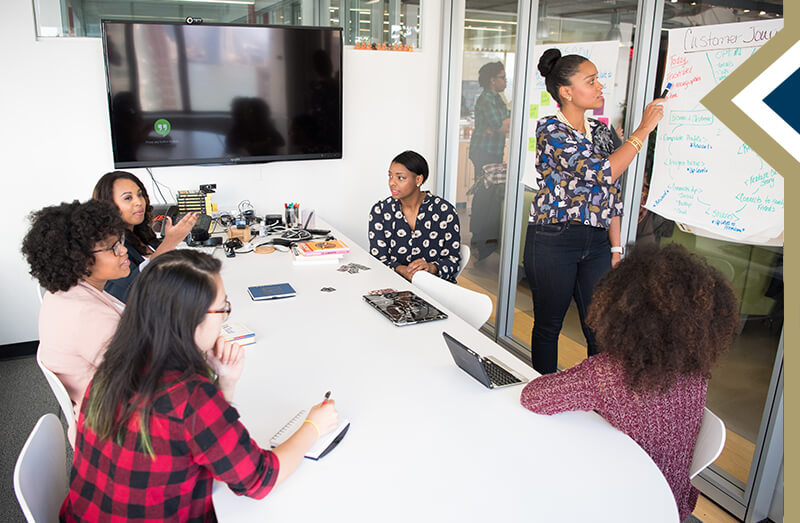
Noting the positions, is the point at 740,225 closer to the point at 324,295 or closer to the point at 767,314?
the point at 767,314

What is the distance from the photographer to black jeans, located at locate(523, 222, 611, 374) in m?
2.54

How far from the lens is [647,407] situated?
58.0 inches

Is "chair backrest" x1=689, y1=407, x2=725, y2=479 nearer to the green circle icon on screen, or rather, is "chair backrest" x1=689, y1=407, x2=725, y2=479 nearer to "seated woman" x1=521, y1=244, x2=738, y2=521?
"seated woman" x1=521, y1=244, x2=738, y2=521

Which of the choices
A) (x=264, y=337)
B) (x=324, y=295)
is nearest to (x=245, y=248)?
(x=324, y=295)

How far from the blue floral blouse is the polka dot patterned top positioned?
2.26 feet

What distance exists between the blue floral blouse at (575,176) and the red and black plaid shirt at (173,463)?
1689mm

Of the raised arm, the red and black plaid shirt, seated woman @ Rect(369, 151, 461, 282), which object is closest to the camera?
the red and black plaid shirt

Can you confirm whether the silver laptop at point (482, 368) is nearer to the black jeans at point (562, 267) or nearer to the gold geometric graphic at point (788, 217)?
the black jeans at point (562, 267)

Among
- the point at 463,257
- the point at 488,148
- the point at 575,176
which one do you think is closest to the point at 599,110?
the point at 575,176

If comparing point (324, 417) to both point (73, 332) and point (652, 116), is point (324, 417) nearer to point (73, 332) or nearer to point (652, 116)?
point (73, 332)

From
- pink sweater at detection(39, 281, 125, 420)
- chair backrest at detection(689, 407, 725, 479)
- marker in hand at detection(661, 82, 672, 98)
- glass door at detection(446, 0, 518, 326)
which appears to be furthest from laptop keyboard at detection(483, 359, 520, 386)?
glass door at detection(446, 0, 518, 326)

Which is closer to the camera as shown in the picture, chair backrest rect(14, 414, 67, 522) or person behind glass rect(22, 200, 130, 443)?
chair backrest rect(14, 414, 67, 522)

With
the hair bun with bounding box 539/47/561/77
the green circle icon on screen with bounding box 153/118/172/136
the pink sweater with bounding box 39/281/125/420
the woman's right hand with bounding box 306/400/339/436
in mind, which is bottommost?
the woman's right hand with bounding box 306/400/339/436

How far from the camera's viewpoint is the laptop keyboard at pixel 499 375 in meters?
1.78
